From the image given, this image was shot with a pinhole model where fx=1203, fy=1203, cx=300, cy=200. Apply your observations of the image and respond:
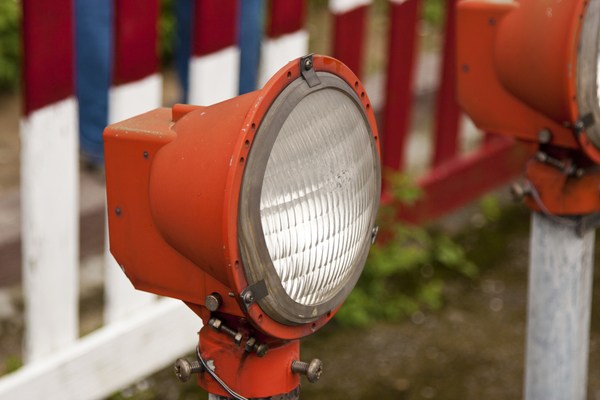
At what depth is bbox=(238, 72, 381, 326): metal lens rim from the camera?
1702mm

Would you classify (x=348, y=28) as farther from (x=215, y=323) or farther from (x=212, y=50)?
(x=215, y=323)

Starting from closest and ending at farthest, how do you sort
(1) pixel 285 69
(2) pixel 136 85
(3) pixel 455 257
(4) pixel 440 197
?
(1) pixel 285 69, (2) pixel 136 85, (3) pixel 455 257, (4) pixel 440 197

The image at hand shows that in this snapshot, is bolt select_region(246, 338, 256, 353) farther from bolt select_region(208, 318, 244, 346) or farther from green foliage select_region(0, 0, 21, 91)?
green foliage select_region(0, 0, 21, 91)

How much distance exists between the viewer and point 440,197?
16.1 feet

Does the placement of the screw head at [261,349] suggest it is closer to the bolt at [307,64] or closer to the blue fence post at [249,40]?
the bolt at [307,64]

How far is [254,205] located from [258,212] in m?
0.01

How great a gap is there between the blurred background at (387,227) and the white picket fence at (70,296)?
3cm

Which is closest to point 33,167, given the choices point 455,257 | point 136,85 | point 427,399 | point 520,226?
point 136,85

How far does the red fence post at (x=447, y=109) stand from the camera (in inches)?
187

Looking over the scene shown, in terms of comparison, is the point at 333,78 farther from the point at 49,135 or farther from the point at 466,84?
the point at 49,135

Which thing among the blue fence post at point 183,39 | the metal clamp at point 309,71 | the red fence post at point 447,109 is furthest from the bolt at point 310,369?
the red fence post at point 447,109

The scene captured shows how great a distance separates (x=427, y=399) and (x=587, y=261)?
1.05m

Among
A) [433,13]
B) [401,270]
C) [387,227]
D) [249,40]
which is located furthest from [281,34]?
[433,13]

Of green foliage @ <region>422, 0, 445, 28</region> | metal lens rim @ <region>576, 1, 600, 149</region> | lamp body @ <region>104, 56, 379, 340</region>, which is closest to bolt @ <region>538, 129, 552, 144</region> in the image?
metal lens rim @ <region>576, 1, 600, 149</region>
